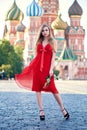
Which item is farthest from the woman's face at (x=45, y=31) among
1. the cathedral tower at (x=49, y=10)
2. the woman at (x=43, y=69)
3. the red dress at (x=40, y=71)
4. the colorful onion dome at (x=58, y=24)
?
the cathedral tower at (x=49, y=10)

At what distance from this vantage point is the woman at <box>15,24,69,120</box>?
750cm

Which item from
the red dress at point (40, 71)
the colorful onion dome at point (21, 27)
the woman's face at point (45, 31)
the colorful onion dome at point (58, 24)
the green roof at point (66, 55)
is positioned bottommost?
the green roof at point (66, 55)

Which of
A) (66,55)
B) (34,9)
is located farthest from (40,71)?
(34,9)

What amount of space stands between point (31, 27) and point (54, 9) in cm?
706

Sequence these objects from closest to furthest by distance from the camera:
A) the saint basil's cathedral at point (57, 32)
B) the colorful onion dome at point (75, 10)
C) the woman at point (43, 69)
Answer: the woman at point (43, 69) → the saint basil's cathedral at point (57, 32) → the colorful onion dome at point (75, 10)

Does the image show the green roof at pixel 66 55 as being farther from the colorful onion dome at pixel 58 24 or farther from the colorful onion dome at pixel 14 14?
the colorful onion dome at pixel 14 14

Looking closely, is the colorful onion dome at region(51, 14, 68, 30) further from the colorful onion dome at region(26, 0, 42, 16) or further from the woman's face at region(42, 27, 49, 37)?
the woman's face at region(42, 27, 49, 37)

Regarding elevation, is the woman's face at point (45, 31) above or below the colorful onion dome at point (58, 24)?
above

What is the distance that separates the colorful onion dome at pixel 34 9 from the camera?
300 ft

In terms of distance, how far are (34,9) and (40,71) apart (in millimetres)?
84859

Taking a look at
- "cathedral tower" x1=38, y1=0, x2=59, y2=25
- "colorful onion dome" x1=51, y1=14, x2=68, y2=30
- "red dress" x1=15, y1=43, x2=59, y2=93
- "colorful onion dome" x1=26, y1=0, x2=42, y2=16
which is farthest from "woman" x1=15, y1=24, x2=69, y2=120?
"cathedral tower" x1=38, y1=0, x2=59, y2=25

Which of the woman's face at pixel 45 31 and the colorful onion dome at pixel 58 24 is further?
the colorful onion dome at pixel 58 24

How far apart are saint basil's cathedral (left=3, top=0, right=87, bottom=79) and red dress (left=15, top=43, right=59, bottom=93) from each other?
7891 centimetres

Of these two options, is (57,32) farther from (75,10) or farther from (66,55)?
(66,55)
